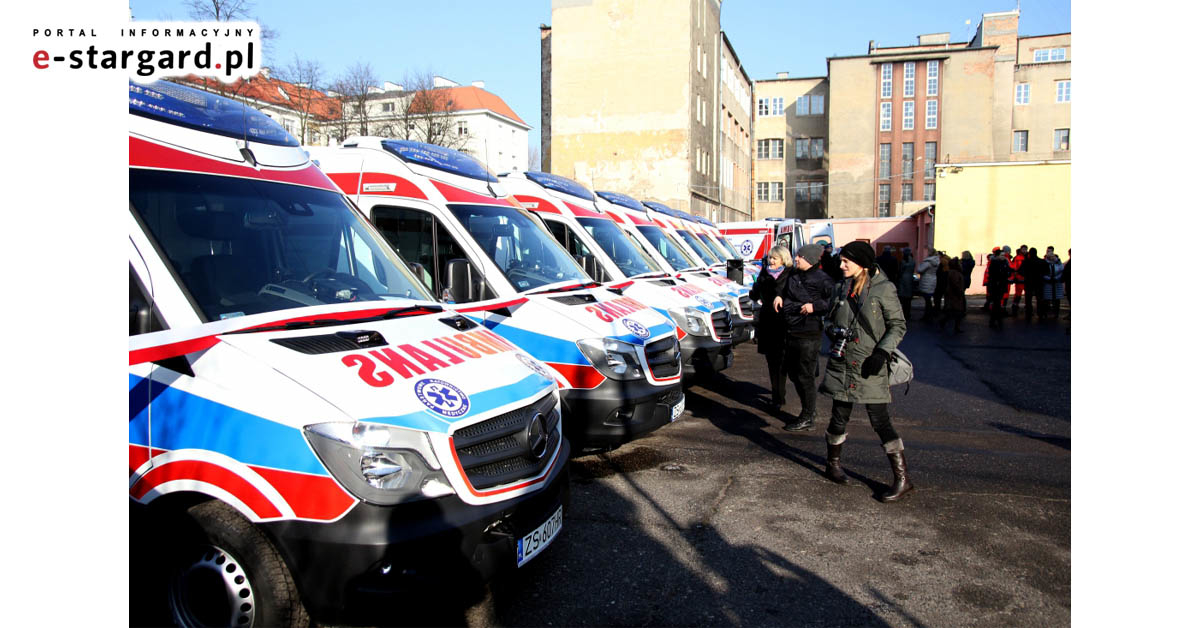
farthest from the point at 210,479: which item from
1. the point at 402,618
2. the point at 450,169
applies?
the point at 450,169

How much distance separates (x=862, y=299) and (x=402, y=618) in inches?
152

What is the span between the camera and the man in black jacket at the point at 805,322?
7363 mm

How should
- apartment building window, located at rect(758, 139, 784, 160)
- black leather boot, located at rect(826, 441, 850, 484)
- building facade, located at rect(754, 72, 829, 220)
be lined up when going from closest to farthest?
black leather boot, located at rect(826, 441, 850, 484), building facade, located at rect(754, 72, 829, 220), apartment building window, located at rect(758, 139, 784, 160)

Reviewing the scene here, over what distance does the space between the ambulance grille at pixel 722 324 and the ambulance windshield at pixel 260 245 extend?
5.05 m

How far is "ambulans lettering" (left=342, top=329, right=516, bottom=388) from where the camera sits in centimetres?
314

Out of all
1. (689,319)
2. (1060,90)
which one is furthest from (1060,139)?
(689,319)

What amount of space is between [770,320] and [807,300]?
72 cm

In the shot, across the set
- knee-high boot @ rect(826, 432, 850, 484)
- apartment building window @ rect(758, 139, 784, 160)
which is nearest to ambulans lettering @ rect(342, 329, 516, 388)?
knee-high boot @ rect(826, 432, 850, 484)

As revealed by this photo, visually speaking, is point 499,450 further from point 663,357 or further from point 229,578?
point 663,357

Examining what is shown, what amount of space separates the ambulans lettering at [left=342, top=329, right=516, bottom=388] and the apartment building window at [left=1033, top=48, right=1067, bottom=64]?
82050mm

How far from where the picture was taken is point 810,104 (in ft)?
225

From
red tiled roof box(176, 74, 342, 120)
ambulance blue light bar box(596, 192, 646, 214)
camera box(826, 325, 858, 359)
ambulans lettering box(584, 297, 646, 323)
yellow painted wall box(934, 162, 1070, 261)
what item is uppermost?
red tiled roof box(176, 74, 342, 120)

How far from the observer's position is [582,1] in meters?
41.9

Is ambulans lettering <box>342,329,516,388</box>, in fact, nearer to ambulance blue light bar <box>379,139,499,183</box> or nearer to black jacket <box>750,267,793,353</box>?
ambulance blue light bar <box>379,139,499,183</box>
